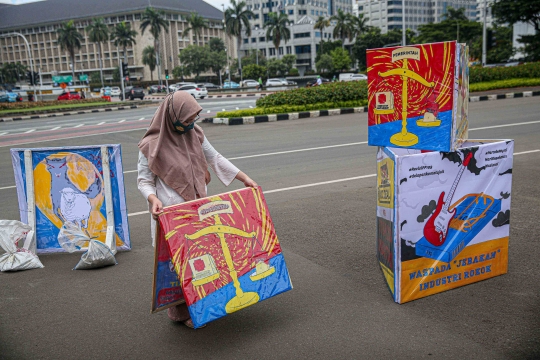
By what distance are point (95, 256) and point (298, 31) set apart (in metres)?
109

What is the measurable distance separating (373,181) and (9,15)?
5204 inches

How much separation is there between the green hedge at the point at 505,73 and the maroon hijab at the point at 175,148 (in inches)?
955

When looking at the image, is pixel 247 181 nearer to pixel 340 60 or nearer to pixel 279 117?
pixel 279 117

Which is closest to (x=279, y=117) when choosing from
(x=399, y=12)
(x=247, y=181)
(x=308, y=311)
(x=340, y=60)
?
(x=247, y=181)

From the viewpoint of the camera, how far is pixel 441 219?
357 centimetres

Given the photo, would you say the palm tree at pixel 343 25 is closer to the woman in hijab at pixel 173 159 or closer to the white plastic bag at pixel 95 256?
the white plastic bag at pixel 95 256

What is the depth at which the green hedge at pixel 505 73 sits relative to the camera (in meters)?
25.0

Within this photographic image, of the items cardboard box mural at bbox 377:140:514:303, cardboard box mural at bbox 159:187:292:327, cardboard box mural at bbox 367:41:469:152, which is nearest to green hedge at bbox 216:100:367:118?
cardboard box mural at bbox 367:41:469:152

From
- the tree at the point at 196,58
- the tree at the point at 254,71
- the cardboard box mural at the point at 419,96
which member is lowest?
the cardboard box mural at the point at 419,96

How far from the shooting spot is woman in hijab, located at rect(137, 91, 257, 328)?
320 cm

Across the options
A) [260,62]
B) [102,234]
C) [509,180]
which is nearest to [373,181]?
[509,180]

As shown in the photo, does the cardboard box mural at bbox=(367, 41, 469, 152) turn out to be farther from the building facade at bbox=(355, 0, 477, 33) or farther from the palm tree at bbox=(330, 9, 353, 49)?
the building facade at bbox=(355, 0, 477, 33)

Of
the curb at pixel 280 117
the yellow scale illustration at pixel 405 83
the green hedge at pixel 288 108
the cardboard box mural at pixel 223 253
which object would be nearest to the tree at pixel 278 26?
the green hedge at pixel 288 108

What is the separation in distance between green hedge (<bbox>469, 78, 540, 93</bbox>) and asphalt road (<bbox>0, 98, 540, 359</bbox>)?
19.1m
